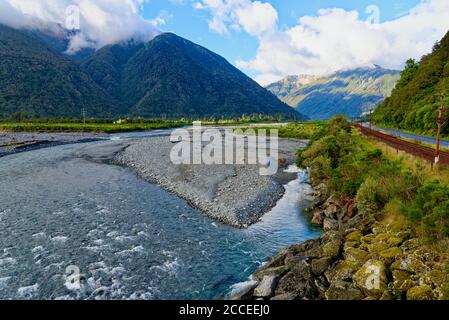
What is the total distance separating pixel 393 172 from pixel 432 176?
4.36m

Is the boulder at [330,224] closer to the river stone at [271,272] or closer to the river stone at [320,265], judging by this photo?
the river stone at [320,265]

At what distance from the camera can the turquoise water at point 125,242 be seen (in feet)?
57.9

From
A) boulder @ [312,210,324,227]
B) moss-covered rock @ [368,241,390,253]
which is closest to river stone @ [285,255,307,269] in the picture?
moss-covered rock @ [368,241,390,253]

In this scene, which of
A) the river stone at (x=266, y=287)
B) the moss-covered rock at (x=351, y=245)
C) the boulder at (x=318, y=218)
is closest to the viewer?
the river stone at (x=266, y=287)

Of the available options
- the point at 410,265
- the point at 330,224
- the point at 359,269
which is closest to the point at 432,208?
the point at 410,265

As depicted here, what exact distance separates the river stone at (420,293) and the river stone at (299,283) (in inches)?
169

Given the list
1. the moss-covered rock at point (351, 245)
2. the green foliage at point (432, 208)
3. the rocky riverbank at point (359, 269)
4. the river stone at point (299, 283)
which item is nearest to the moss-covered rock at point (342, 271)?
the rocky riverbank at point (359, 269)

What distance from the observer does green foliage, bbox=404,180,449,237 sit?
15.8 meters

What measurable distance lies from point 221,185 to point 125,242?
18757mm

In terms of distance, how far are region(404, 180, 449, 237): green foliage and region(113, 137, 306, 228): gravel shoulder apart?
45.0ft

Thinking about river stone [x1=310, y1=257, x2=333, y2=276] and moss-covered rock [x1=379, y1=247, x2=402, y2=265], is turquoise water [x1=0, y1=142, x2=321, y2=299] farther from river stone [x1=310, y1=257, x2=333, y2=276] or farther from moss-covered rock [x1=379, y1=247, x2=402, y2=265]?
moss-covered rock [x1=379, y1=247, x2=402, y2=265]

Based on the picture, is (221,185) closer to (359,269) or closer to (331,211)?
(331,211)

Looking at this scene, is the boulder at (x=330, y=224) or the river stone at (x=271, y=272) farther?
the boulder at (x=330, y=224)

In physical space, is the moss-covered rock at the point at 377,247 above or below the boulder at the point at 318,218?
above
